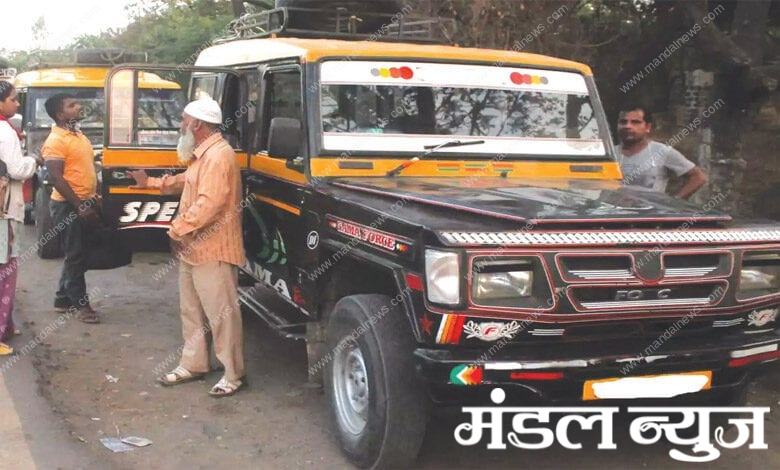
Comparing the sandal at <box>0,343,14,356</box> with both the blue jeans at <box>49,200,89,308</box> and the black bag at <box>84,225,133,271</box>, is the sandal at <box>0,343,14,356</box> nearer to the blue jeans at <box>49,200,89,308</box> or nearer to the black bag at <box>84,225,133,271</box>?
the blue jeans at <box>49,200,89,308</box>

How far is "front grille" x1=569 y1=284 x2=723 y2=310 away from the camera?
11.3 feet

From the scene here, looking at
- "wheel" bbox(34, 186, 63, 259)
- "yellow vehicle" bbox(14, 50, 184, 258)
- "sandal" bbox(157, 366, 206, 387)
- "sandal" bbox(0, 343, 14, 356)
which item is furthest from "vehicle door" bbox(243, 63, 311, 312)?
"wheel" bbox(34, 186, 63, 259)

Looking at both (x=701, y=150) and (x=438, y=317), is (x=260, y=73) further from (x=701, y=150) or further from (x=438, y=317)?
(x=701, y=150)

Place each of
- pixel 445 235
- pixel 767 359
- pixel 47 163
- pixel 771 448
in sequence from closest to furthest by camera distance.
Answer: pixel 445 235 < pixel 767 359 < pixel 771 448 < pixel 47 163

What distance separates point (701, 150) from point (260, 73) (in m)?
6.91

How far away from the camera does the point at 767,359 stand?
3.92 metres

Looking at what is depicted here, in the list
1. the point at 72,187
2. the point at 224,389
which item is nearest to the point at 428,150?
the point at 224,389

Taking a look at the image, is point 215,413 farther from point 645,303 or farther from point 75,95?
point 75,95

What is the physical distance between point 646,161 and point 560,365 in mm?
2588

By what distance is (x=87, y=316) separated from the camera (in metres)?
6.88

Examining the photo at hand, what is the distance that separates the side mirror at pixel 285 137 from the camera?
4.58m

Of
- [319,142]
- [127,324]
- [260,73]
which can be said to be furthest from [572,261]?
[127,324]

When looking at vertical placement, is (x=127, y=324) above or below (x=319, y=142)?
below

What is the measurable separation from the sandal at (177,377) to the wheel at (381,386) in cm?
160
